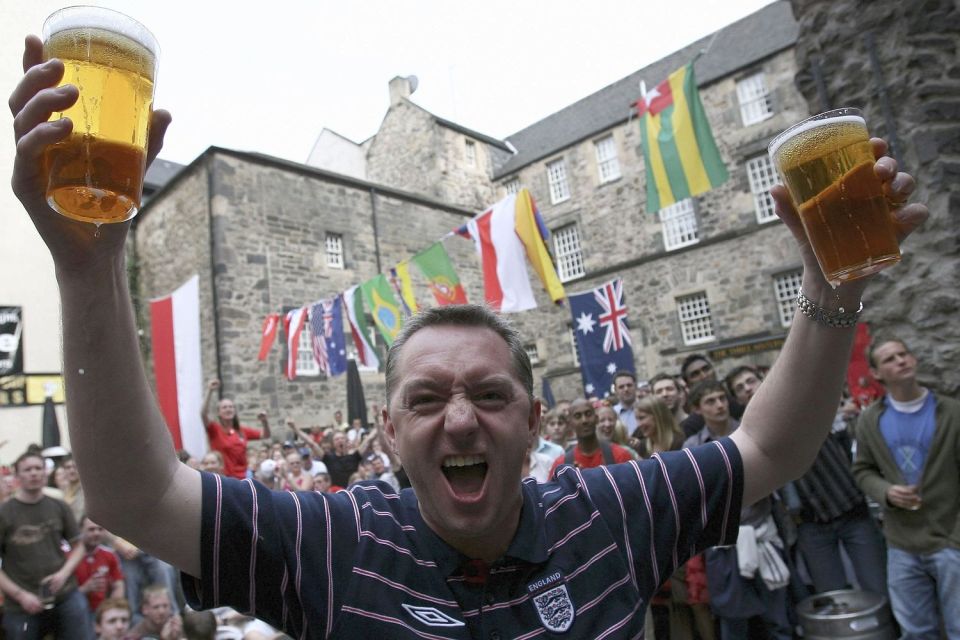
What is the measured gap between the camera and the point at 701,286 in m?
19.7

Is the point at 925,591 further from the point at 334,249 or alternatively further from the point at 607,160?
the point at 607,160

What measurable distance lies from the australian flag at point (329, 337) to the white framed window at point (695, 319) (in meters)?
11.8

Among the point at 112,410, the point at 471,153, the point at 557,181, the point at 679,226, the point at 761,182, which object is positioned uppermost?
the point at 471,153

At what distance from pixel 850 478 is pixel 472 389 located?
388 cm

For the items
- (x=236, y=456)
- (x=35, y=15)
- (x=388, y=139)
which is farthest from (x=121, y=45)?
(x=388, y=139)

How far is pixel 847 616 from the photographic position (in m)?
3.54

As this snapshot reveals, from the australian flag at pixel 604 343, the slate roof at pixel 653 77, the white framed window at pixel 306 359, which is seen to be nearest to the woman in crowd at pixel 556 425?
the australian flag at pixel 604 343

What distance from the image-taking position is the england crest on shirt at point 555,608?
4.14 ft

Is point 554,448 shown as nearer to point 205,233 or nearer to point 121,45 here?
point 121,45

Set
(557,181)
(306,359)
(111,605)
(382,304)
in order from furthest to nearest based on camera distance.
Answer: (557,181) → (306,359) → (382,304) → (111,605)

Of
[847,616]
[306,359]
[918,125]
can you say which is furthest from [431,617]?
[306,359]

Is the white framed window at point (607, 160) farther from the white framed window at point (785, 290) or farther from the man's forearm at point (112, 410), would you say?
the man's forearm at point (112, 410)

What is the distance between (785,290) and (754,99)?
5.95 metres

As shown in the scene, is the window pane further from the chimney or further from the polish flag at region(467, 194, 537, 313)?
the chimney
